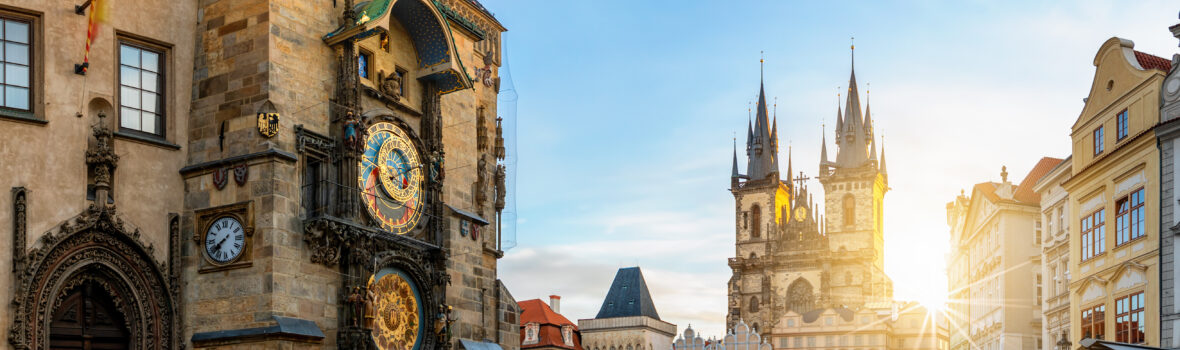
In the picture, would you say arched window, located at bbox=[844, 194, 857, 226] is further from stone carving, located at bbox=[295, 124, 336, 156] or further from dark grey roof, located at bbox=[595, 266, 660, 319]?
stone carving, located at bbox=[295, 124, 336, 156]

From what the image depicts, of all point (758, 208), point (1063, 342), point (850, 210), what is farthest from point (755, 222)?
point (1063, 342)

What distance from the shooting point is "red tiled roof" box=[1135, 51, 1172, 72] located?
25739 mm

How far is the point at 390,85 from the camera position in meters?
18.5

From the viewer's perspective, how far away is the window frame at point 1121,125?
988 inches

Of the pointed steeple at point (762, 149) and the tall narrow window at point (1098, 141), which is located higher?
the pointed steeple at point (762, 149)

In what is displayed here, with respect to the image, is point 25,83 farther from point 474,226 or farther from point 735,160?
point 735,160

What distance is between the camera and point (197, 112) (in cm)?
1678

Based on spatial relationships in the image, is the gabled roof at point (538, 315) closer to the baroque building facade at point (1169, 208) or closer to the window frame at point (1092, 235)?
the window frame at point (1092, 235)

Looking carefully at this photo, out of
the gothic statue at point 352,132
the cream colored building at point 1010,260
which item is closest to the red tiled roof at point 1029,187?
the cream colored building at point 1010,260

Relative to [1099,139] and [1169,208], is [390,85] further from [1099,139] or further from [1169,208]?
[1099,139]

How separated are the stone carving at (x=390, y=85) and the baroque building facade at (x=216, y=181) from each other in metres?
0.02

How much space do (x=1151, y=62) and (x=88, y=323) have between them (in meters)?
22.0

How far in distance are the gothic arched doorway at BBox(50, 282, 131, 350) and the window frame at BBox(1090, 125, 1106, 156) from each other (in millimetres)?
20356

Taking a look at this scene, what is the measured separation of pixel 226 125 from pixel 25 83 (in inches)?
101
